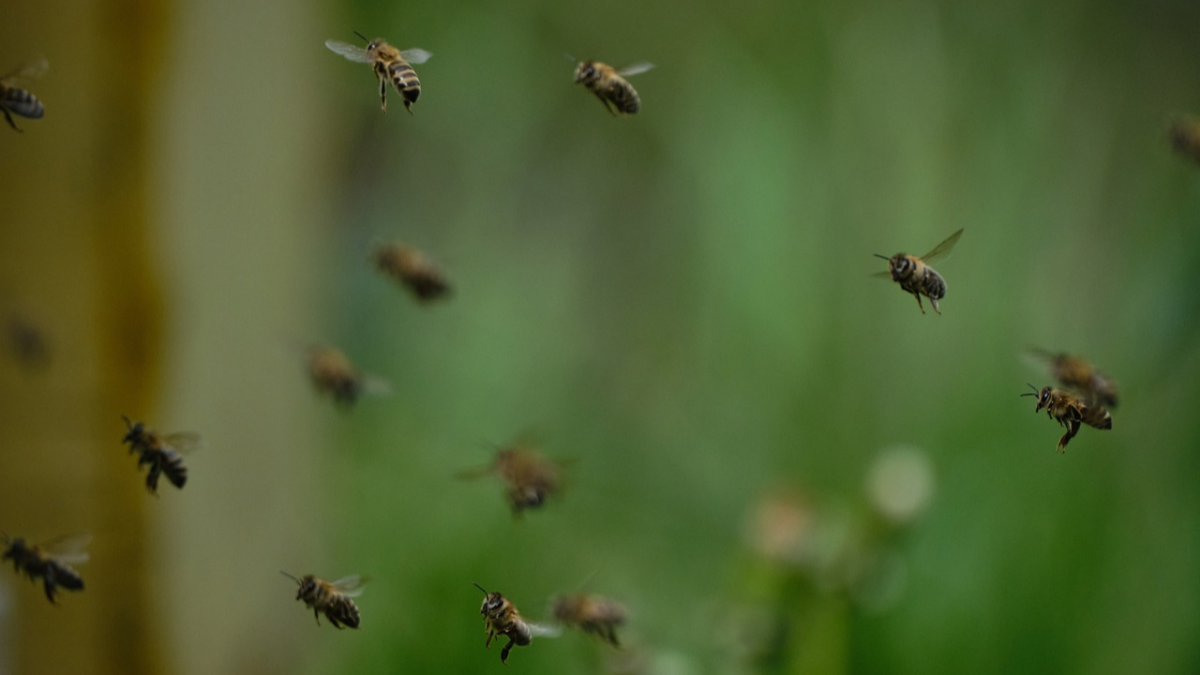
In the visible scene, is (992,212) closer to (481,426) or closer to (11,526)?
(481,426)

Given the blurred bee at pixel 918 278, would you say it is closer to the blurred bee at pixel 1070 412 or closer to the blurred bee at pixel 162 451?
the blurred bee at pixel 1070 412

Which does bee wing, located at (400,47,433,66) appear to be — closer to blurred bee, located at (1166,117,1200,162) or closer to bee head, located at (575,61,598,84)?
bee head, located at (575,61,598,84)

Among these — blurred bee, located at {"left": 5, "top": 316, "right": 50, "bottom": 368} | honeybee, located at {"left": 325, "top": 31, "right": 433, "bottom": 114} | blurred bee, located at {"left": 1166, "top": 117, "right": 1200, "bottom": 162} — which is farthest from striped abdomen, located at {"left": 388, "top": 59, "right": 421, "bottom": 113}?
blurred bee, located at {"left": 5, "top": 316, "right": 50, "bottom": 368}

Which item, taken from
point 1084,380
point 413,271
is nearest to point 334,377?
point 413,271

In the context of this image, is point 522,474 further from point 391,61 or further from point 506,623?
point 391,61

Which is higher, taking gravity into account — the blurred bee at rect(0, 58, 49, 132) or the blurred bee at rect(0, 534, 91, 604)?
the blurred bee at rect(0, 58, 49, 132)

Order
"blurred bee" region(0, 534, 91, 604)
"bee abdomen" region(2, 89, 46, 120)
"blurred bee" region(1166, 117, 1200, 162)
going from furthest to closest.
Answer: "blurred bee" region(1166, 117, 1200, 162)
"blurred bee" region(0, 534, 91, 604)
"bee abdomen" region(2, 89, 46, 120)

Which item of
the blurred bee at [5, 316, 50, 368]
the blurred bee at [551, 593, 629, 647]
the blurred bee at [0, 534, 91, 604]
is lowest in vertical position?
the blurred bee at [0, 534, 91, 604]
